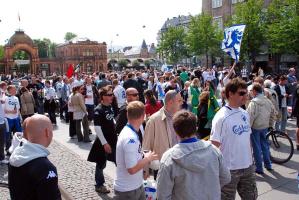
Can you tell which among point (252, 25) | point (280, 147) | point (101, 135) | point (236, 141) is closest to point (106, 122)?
point (101, 135)

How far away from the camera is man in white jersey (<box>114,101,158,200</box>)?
13.1 ft

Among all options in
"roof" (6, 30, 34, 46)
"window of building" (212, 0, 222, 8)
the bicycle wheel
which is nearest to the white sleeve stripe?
the bicycle wheel

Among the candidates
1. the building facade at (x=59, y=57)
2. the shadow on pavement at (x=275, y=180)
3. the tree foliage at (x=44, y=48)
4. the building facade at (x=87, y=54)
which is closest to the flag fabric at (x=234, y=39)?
the shadow on pavement at (x=275, y=180)

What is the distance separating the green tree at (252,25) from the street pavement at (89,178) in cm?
2794

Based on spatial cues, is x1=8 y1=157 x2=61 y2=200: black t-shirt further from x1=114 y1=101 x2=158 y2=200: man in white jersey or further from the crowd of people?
x1=114 y1=101 x2=158 y2=200: man in white jersey

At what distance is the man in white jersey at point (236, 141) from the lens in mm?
4445

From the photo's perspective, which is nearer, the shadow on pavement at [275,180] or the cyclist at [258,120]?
the shadow on pavement at [275,180]

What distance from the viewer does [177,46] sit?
55906mm

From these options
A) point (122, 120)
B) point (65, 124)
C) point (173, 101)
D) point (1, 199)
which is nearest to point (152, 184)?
point (173, 101)

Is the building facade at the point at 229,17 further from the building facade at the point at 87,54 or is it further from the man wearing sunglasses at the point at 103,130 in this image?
the building facade at the point at 87,54

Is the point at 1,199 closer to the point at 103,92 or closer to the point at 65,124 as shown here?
the point at 103,92

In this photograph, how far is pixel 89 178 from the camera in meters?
7.44

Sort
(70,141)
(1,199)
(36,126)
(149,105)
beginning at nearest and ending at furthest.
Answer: (36,126), (1,199), (149,105), (70,141)

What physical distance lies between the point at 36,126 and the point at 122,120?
3.83m
